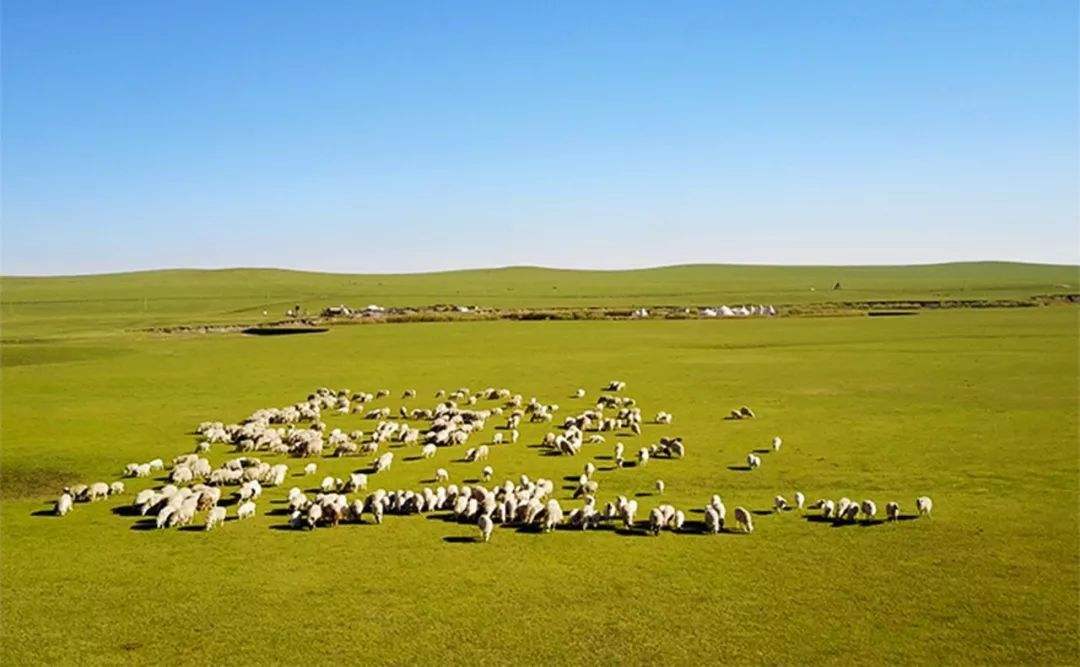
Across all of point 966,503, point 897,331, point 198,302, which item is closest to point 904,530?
point 966,503

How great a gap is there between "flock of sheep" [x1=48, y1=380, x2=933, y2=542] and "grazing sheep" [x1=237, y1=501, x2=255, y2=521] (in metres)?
0.02

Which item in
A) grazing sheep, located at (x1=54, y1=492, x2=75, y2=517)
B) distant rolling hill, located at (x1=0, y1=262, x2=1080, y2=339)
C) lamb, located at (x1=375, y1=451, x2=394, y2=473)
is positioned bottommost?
grazing sheep, located at (x1=54, y1=492, x2=75, y2=517)

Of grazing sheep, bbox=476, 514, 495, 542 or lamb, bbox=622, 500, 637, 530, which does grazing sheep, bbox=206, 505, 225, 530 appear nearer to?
grazing sheep, bbox=476, 514, 495, 542

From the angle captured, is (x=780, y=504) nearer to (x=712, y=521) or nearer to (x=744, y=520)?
(x=744, y=520)

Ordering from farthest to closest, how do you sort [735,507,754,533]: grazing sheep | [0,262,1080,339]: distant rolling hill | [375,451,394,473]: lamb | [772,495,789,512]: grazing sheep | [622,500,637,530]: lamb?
[0,262,1080,339]: distant rolling hill, [375,451,394,473]: lamb, [772,495,789,512]: grazing sheep, [622,500,637,530]: lamb, [735,507,754,533]: grazing sheep

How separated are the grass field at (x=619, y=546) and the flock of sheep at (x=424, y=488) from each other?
0.43m

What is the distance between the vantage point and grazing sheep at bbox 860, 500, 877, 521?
48.6 ft

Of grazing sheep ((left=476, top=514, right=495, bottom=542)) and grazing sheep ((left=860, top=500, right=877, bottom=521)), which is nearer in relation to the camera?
grazing sheep ((left=476, top=514, right=495, bottom=542))

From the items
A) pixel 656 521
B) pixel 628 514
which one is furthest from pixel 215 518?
pixel 656 521

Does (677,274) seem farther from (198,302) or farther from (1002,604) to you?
(1002,604)

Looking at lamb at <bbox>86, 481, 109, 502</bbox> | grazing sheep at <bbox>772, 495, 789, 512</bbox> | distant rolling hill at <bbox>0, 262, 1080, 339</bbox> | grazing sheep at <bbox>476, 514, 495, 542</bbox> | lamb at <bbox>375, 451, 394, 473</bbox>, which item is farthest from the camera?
distant rolling hill at <bbox>0, 262, 1080, 339</bbox>

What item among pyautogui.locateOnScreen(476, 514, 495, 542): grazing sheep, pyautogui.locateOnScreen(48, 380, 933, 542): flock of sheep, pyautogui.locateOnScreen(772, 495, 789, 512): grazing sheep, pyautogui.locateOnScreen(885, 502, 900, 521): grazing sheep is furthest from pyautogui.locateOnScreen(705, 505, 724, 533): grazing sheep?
pyautogui.locateOnScreen(476, 514, 495, 542): grazing sheep

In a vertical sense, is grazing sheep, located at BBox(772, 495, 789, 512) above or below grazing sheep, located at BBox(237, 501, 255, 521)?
above

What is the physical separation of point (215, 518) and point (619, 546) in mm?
7180
